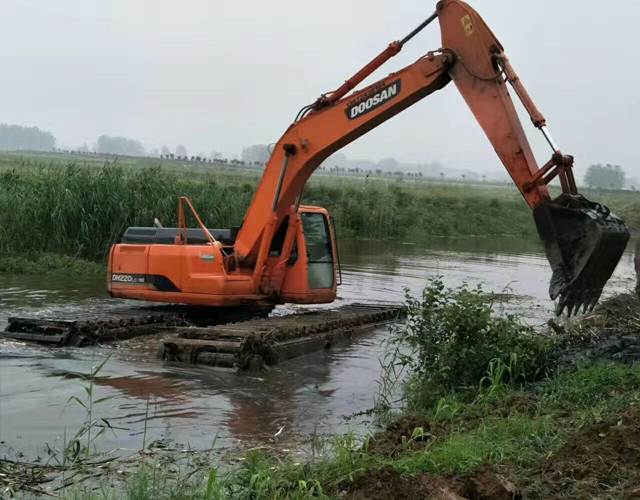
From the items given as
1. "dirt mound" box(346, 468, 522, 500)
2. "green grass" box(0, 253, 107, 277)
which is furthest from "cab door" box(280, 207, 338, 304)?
"dirt mound" box(346, 468, 522, 500)

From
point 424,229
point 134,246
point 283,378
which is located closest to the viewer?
point 283,378

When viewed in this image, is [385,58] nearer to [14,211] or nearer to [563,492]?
[563,492]

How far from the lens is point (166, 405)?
7.66m

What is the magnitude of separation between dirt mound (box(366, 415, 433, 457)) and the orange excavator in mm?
2635

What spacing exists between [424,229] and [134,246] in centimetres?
2532

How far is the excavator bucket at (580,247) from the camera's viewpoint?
7.88 meters

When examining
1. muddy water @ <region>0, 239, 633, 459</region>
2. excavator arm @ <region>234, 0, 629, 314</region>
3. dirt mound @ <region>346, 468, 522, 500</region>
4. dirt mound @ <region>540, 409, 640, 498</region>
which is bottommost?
muddy water @ <region>0, 239, 633, 459</region>

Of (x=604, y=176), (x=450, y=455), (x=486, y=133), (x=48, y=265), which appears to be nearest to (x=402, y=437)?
(x=450, y=455)

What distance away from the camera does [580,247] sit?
26.2 ft

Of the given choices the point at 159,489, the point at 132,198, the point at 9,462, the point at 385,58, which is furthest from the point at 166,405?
the point at 132,198

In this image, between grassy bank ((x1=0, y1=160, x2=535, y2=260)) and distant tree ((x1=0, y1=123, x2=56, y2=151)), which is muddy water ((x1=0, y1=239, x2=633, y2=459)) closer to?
grassy bank ((x1=0, y1=160, x2=535, y2=260))

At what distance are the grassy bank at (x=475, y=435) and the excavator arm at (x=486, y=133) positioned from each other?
0.70 metres

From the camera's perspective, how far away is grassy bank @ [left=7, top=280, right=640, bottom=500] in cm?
461

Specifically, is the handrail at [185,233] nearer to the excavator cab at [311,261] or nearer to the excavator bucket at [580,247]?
the excavator cab at [311,261]
